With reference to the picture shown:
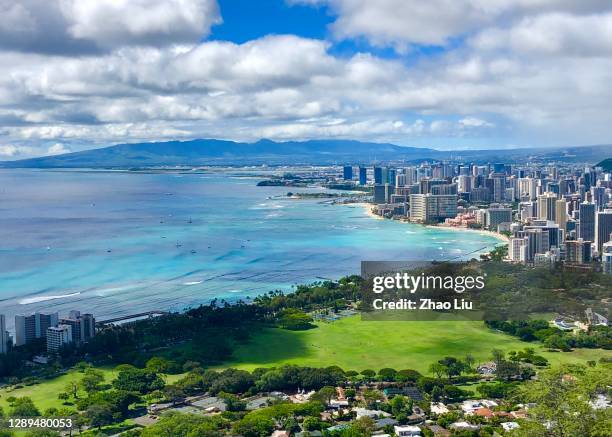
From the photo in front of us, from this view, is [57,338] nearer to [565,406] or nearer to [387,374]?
[387,374]

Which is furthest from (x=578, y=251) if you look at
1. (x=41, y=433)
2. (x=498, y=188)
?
(x=498, y=188)

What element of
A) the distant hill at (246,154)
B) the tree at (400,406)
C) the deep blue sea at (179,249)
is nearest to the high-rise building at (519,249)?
the deep blue sea at (179,249)

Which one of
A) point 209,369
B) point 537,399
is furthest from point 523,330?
point 537,399

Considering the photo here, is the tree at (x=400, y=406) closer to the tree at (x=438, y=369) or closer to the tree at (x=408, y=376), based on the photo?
the tree at (x=408, y=376)

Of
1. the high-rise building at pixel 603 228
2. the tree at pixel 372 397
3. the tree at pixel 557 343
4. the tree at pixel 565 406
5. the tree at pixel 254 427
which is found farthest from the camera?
the high-rise building at pixel 603 228

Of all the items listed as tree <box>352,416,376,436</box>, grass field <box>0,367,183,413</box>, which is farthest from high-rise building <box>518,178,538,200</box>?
tree <box>352,416,376,436</box>

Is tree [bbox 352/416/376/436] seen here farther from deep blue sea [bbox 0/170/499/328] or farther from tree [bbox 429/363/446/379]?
deep blue sea [bbox 0/170/499/328]

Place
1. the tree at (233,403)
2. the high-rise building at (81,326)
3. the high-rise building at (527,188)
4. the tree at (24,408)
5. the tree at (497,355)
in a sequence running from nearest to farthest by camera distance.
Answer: the tree at (24,408), the tree at (233,403), the tree at (497,355), the high-rise building at (81,326), the high-rise building at (527,188)
